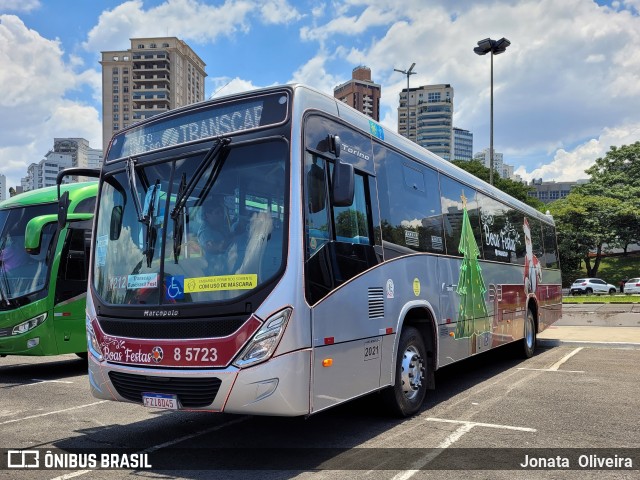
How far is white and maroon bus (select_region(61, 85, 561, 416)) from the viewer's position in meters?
4.63

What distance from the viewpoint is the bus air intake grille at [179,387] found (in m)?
4.68

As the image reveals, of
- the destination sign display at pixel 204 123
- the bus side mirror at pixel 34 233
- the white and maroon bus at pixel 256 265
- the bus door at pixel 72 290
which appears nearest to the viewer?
the white and maroon bus at pixel 256 265

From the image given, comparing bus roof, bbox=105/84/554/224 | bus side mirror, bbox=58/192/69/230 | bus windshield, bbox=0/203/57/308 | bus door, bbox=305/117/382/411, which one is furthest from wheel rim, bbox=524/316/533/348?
bus windshield, bbox=0/203/57/308

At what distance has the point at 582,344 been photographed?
13656 millimetres

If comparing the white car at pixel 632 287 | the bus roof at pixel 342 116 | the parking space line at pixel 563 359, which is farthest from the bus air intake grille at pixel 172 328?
the white car at pixel 632 287

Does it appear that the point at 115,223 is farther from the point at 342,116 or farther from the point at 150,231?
the point at 342,116

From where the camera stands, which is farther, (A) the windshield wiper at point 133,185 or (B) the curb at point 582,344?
(B) the curb at point 582,344

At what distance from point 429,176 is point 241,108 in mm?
3470

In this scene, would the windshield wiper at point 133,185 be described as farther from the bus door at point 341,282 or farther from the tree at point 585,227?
the tree at point 585,227

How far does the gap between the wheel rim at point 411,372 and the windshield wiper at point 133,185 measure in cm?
327

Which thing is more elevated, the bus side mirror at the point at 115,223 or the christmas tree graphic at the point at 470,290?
the bus side mirror at the point at 115,223

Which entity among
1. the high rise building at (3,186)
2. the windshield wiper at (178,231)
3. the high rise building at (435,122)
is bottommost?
the windshield wiper at (178,231)

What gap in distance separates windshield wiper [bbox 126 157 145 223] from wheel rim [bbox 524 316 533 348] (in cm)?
897

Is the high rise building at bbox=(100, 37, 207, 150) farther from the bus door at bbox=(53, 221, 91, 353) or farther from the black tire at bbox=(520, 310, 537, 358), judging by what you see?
the black tire at bbox=(520, 310, 537, 358)
